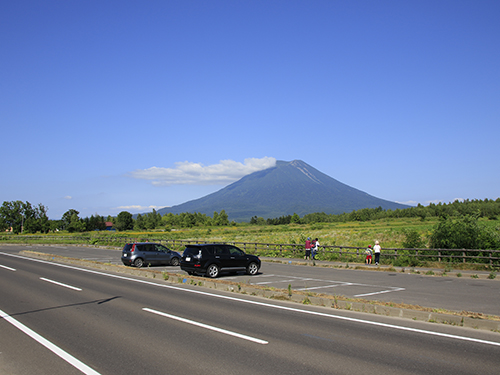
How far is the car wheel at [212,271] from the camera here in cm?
1820

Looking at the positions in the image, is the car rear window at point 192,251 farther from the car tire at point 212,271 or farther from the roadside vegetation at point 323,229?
the roadside vegetation at point 323,229

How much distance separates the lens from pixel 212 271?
18.3 m

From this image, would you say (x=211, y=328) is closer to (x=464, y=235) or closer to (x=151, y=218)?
(x=464, y=235)

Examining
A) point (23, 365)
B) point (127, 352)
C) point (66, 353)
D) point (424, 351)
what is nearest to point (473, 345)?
point (424, 351)

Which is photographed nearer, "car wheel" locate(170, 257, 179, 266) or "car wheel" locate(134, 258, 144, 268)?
"car wheel" locate(134, 258, 144, 268)

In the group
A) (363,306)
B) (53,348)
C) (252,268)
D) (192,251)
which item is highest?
(192,251)

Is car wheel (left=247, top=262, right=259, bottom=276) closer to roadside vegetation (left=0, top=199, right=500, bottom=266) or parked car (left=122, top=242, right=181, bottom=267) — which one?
parked car (left=122, top=242, right=181, bottom=267)

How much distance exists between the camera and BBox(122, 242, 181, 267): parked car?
23812mm

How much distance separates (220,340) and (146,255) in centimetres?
1819

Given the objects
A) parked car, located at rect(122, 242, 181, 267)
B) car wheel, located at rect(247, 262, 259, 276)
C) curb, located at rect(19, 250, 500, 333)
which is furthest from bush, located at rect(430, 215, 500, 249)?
curb, located at rect(19, 250, 500, 333)

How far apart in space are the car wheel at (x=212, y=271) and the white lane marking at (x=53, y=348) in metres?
9.67

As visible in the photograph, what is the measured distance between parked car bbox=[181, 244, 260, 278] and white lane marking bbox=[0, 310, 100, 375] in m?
9.41

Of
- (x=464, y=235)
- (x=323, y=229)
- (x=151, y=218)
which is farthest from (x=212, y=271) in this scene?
(x=151, y=218)

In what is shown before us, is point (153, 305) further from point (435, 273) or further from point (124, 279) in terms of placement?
point (435, 273)
